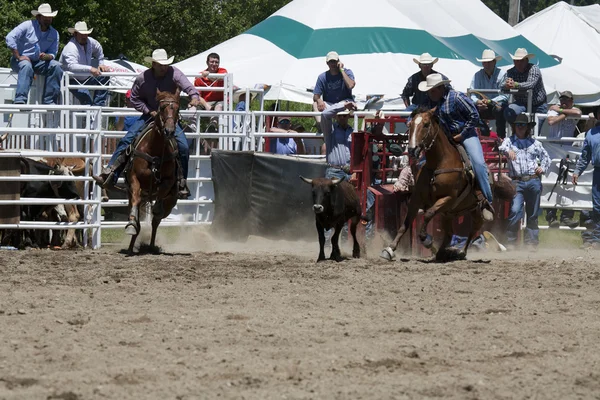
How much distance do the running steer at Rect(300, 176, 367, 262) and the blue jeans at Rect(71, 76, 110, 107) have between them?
4.95 meters

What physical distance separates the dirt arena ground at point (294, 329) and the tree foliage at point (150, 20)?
20627mm

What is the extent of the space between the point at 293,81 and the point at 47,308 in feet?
43.0

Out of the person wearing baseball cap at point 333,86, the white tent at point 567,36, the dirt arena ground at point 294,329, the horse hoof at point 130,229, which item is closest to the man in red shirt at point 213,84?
the person wearing baseball cap at point 333,86

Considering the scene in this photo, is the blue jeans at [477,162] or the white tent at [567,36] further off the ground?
the white tent at [567,36]

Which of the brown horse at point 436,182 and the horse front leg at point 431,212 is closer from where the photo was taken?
the brown horse at point 436,182

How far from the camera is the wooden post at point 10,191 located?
13.2 m

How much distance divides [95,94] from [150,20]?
2413 cm

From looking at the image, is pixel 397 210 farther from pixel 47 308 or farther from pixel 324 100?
pixel 47 308

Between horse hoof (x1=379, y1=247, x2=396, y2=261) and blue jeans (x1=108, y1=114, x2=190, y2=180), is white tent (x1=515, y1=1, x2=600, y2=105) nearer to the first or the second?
horse hoof (x1=379, y1=247, x2=396, y2=261)

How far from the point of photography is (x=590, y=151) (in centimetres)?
1522

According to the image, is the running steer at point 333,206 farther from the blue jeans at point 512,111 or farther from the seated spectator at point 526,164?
the blue jeans at point 512,111

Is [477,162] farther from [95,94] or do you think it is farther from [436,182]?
[95,94]

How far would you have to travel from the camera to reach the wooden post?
13172mm

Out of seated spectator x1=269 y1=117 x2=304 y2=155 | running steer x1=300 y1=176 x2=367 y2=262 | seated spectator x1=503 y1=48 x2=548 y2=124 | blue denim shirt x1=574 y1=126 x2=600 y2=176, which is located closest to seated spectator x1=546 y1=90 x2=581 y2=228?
seated spectator x1=503 y1=48 x2=548 y2=124
